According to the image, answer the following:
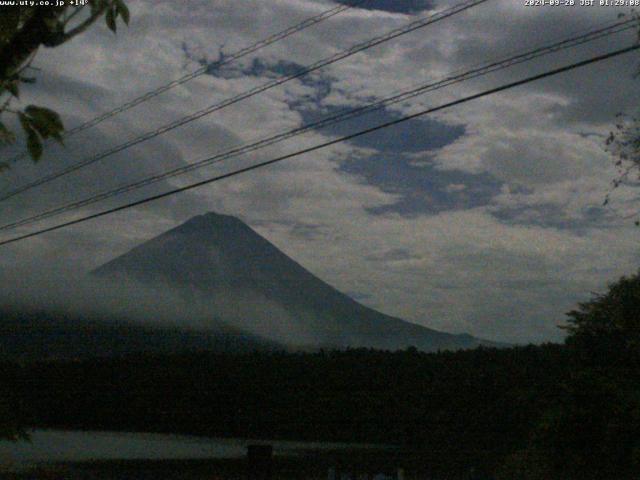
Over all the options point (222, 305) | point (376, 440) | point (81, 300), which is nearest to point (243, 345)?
point (81, 300)

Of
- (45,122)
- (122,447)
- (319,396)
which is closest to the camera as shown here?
(45,122)

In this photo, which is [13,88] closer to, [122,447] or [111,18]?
[111,18]

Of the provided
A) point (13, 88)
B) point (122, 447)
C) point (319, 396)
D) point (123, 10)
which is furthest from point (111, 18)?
point (319, 396)

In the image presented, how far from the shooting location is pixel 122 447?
92.1 feet

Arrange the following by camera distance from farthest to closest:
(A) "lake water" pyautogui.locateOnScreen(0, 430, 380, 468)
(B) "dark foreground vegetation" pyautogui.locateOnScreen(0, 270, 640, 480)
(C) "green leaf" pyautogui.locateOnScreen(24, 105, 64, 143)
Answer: (B) "dark foreground vegetation" pyautogui.locateOnScreen(0, 270, 640, 480)
(A) "lake water" pyautogui.locateOnScreen(0, 430, 380, 468)
(C) "green leaf" pyautogui.locateOnScreen(24, 105, 64, 143)

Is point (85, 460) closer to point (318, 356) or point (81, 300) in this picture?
point (318, 356)

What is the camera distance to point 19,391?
3856 centimetres

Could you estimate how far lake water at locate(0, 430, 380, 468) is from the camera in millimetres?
24188

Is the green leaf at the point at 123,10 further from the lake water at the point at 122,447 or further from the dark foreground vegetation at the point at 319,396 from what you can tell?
the lake water at the point at 122,447

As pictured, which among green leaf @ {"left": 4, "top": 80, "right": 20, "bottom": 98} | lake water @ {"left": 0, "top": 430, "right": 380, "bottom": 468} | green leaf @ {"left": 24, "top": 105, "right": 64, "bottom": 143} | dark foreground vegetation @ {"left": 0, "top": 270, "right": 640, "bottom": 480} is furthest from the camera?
dark foreground vegetation @ {"left": 0, "top": 270, "right": 640, "bottom": 480}

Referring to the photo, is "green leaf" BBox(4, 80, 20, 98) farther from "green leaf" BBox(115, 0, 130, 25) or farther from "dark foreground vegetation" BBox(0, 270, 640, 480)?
"dark foreground vegetation" BBox(0, 270, 640, 480)

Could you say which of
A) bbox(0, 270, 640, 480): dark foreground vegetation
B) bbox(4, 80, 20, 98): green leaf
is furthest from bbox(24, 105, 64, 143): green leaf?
bbox(0, 270, 640, 480): dark foreground vegetation

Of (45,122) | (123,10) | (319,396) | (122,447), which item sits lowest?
(122,447)

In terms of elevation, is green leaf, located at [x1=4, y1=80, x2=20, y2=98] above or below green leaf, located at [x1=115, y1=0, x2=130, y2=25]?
below
